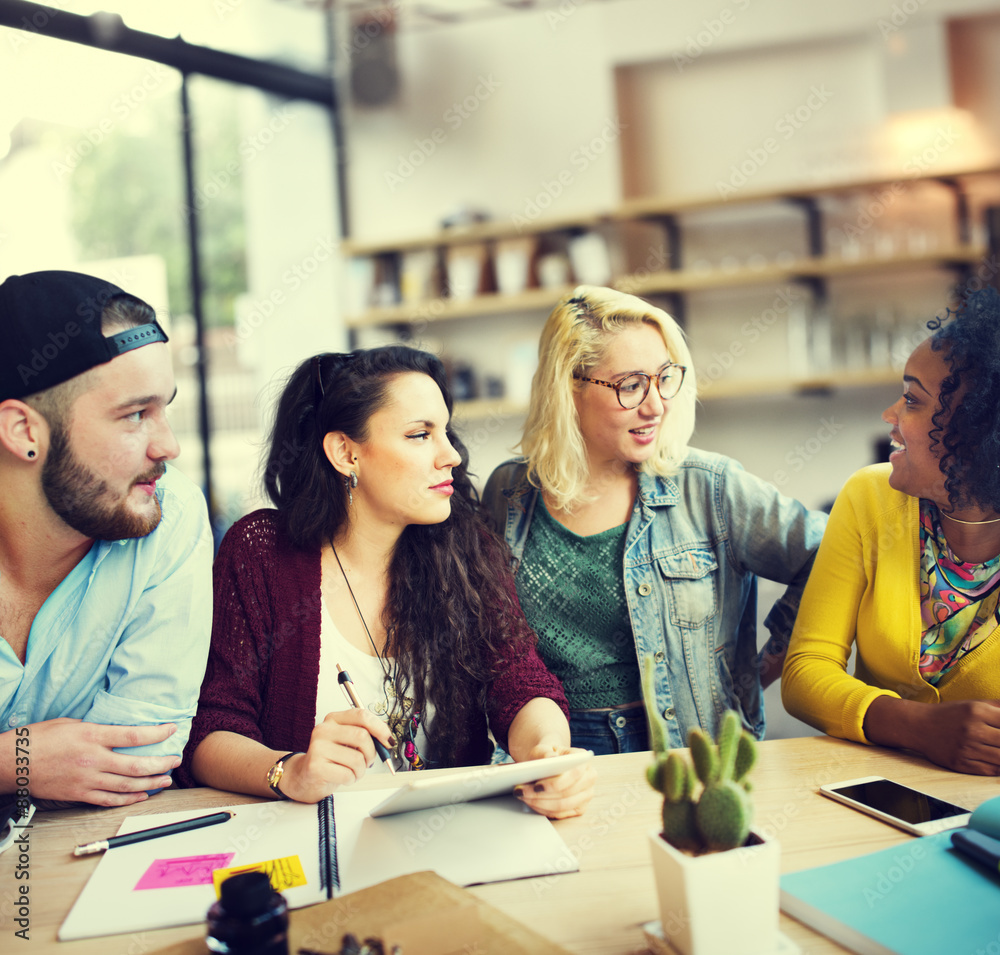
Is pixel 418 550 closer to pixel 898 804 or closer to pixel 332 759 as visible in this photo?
pixel 332 759

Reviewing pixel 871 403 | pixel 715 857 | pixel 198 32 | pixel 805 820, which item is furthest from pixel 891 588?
pixel 198 32

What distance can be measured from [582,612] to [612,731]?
25 centimetres

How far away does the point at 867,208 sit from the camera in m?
4.14

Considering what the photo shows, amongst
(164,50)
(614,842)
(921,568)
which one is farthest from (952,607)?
(164,50)

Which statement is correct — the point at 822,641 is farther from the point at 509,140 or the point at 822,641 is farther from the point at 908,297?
the point at 509,140

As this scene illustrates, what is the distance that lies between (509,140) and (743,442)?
1.93 meters

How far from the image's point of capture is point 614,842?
1.14 meters

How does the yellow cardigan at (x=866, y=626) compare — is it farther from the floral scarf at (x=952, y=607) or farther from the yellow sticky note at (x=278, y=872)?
the yellow sticky note at (x=278, y=872)

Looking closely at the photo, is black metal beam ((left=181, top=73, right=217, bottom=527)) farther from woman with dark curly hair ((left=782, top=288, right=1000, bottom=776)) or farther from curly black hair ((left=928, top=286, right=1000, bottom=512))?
curly black hair ((left=928, top=286, right=1000, bottom=512))

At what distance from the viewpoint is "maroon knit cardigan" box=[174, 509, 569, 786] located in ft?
5.16

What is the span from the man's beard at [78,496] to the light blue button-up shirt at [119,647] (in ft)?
0.14

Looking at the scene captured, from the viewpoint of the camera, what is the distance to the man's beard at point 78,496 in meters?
1.39

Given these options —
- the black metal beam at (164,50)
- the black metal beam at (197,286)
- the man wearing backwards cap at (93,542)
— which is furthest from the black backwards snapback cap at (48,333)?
the black metal beam at (197,286)

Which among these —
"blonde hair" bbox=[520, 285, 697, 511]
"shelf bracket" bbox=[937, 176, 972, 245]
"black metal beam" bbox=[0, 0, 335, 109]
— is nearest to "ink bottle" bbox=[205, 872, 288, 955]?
"blonde hair" bbox=[520, 285, 697, 511]
